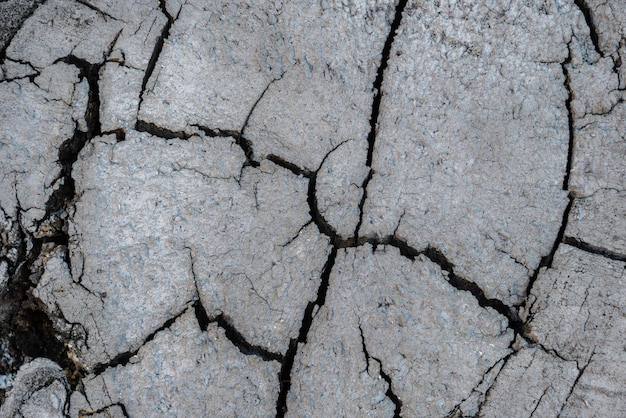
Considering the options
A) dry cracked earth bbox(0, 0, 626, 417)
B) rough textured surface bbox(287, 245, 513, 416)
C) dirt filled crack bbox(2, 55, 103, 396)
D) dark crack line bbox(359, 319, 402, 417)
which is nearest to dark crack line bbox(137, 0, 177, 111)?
dry cracked earth bbox(0, 0, 626, 417)

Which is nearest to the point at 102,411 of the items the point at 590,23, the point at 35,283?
the point at 35,283

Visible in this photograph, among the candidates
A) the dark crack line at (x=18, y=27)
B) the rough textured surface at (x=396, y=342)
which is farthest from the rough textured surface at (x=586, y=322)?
the dark crack line at (x=18, y=27)

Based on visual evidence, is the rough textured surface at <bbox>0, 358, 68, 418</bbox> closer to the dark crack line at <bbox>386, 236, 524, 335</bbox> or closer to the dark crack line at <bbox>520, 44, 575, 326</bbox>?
the dark crack line at <bbox>386, 236, 524, 335</bbox>

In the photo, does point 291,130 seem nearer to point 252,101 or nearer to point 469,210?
point 252,101

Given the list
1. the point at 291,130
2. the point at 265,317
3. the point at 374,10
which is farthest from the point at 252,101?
the point at 265,317

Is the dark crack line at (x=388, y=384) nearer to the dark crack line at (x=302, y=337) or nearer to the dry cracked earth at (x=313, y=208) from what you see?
the dry cracked earth at (x=313, y=208)

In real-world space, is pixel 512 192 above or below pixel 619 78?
below
